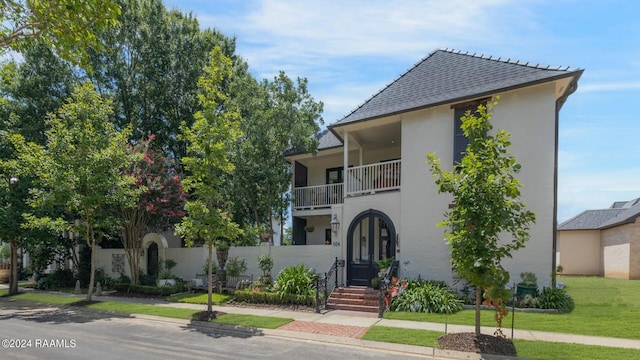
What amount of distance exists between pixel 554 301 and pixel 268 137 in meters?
12.9

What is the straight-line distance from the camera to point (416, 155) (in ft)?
49.4

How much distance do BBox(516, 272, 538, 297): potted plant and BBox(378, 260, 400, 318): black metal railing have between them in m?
4.00

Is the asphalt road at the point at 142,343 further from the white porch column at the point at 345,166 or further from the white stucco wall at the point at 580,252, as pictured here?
the white stucco wall at the point at 580,252

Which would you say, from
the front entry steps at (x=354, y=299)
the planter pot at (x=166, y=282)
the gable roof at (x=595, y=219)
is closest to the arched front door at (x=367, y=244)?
the front entry steps at (x=354, y=299)

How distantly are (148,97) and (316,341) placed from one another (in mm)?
19783

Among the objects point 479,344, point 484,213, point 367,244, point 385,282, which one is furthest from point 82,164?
point 479,344

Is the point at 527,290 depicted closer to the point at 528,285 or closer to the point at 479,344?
the point at 528,285

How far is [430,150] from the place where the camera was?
14789 millimetres

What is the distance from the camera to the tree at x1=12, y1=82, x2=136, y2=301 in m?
15.1

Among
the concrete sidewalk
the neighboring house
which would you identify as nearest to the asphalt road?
the concrete sidewalk

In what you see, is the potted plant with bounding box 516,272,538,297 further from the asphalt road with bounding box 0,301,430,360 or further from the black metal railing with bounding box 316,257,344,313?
the black metal railing with bounding box 316,257,344,313

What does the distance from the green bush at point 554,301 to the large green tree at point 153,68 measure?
19.1m

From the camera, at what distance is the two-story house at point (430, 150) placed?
1288cm

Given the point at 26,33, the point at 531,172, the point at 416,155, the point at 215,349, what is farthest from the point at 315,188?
the point at 26,33
